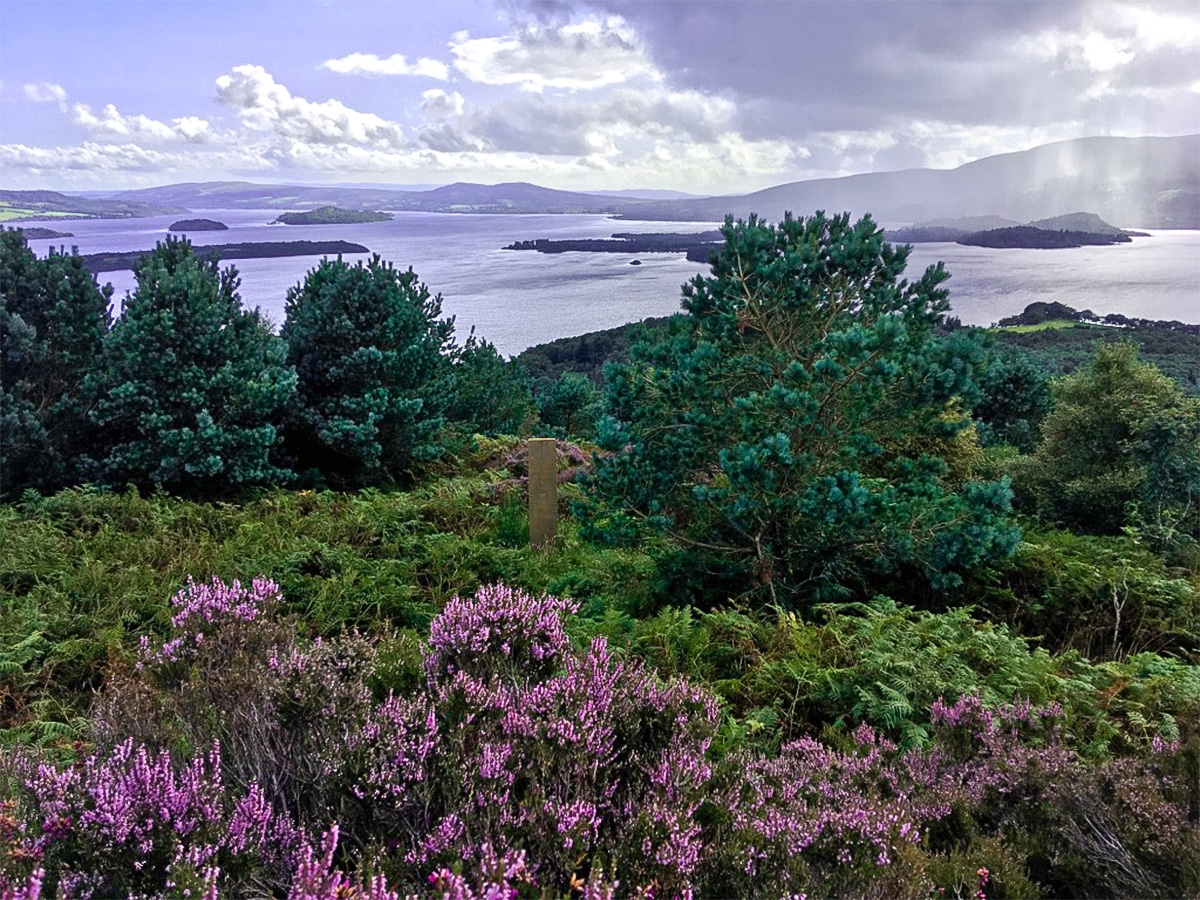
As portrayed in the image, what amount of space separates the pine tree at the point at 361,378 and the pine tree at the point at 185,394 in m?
1.03

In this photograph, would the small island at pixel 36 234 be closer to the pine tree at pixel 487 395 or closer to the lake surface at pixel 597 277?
the lake surface at pixel 597 277

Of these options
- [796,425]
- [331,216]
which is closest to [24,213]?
[796,425]

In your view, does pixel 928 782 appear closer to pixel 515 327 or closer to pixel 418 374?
pixel 418 374

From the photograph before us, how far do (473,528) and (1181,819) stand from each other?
24.4 ft

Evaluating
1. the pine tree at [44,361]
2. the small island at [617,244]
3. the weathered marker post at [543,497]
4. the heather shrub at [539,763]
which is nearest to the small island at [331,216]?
the small island at [617,244]

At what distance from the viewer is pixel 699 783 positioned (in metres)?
2.24

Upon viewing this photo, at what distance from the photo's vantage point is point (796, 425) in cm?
504

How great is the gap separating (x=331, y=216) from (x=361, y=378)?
48.4 meters

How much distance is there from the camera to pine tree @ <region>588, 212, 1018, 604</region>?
498 cm

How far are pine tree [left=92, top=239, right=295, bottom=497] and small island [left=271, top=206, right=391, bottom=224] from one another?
142 ft

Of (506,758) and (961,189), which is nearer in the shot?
(506,758)

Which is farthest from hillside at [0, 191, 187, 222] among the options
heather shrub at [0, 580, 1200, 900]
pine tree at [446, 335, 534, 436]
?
heather shrub at [0, 580, 1200, 900]

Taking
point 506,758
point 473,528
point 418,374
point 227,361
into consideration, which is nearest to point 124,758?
point 506,758

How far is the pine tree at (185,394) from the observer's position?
991 centimetres
